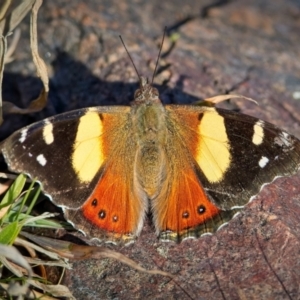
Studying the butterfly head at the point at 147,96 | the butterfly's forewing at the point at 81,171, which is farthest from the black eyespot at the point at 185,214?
the butterfly head at the point at 147,96

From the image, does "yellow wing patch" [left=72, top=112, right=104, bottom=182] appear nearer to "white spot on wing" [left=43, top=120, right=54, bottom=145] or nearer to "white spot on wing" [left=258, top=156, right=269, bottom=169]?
"white spot on wing" [left=43, top=120, right=54, bottom=145]

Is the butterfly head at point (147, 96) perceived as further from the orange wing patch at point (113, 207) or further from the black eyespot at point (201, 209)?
the black eyespot at point (201, 209)

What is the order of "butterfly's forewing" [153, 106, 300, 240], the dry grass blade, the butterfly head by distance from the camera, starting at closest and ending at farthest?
the dry grass blade < "butterfly's forewing" [153, 106, 300, 240] < the butterfly head

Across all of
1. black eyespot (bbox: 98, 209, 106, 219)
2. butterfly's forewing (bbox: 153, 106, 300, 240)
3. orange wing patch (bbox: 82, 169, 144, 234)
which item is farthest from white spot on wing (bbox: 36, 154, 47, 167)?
butterfly's forewing (bbox: 153, 106, 300, 240)

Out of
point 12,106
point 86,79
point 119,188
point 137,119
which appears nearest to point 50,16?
point 86,79

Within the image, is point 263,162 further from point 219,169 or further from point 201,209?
point 201,209

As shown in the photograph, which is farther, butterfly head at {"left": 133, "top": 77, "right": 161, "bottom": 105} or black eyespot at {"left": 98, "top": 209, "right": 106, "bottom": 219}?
butterfly head at {"left": 133, "top": 77, "right": 161, "bottom": 105}
